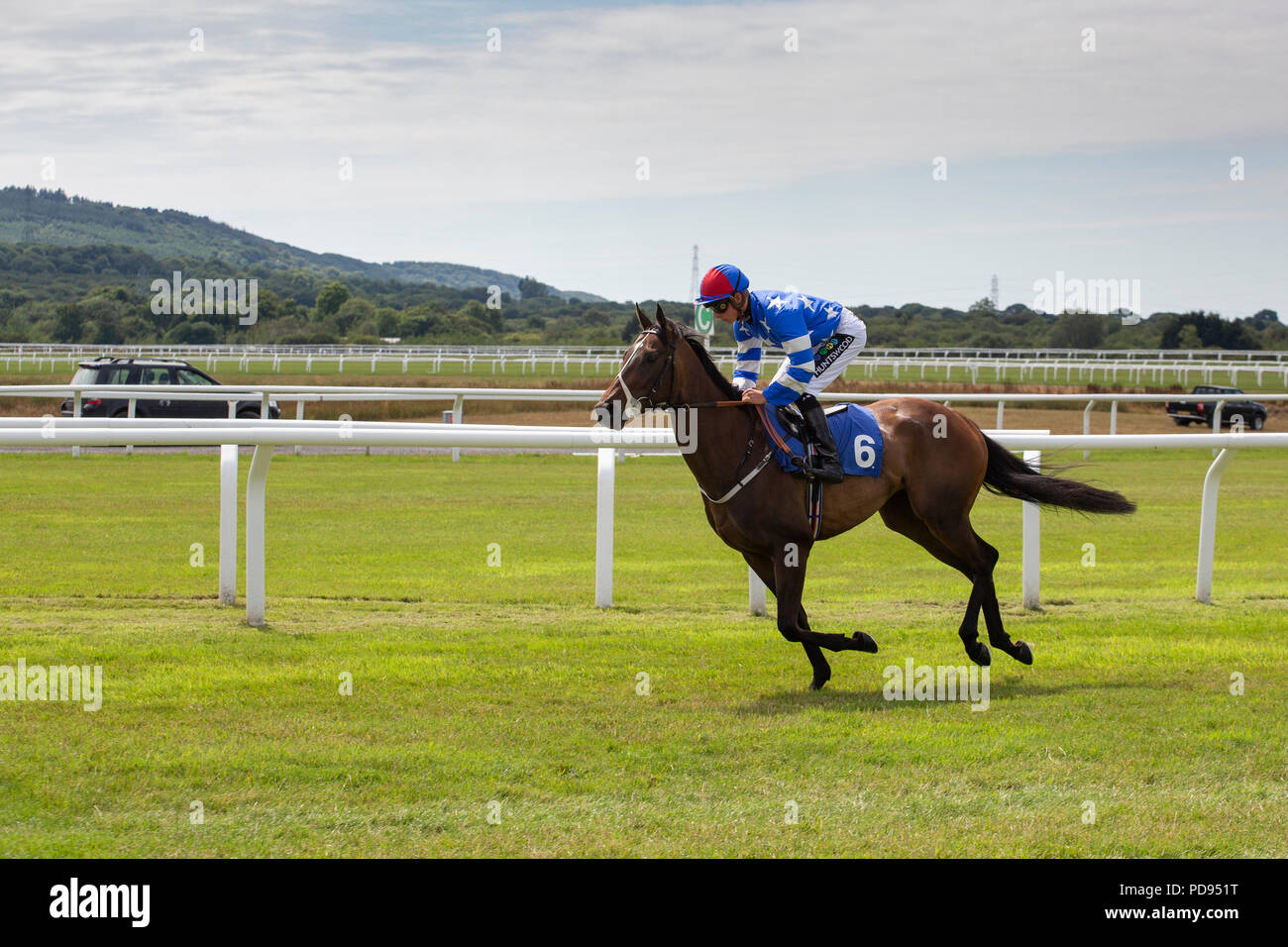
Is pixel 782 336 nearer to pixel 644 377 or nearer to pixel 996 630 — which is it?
pixel 644 377

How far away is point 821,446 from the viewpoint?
18.4ft

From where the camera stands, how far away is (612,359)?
36.5 m

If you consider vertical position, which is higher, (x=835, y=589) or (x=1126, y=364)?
(x=1126, y=364)

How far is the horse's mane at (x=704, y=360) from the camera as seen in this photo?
5.49m

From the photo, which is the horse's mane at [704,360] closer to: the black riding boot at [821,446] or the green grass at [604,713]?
the black riding boot at [821,446]

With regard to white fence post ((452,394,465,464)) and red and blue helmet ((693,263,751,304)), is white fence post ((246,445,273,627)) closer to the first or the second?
red and blue helmet ((693,263,751,304))

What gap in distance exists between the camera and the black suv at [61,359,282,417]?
60.4 ft

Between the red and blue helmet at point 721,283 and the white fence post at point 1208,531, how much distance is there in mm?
3484

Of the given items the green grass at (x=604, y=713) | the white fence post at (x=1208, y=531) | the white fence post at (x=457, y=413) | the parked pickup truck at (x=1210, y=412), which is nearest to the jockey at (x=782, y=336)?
the green grass at (x=604, y=713)

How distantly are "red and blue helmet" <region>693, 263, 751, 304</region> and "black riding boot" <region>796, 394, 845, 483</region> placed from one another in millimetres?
643

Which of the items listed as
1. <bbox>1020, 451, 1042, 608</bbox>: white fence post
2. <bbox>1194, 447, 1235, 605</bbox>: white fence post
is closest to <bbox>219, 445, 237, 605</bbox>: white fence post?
<bbox>1020, 451, 1042, 608</bbox>: white fence post

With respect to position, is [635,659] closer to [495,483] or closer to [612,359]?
[495,483]

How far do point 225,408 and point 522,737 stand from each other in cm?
1776
